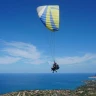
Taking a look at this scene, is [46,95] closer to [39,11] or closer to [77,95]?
[77,95]

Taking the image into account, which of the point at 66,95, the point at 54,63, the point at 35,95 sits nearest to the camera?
the point at 54,63

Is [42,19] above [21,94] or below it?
above

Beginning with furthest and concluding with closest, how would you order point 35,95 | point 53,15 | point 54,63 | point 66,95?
point 66,95
point 35,95
point 54,63
point 53,15

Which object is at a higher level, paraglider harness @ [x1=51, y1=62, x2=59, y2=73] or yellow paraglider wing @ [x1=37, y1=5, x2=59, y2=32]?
yellow paraglider wing @ [x1=37, y1=5, x2=59, y2=32]

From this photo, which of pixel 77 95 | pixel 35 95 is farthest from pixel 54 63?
pixel 77 95

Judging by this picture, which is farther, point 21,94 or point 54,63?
point 21,94

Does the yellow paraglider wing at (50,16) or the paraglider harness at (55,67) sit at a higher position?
the yellow paraglider wing at (50,16)

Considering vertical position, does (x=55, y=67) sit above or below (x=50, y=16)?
below

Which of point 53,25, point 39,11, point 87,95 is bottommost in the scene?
point 87,95
